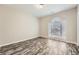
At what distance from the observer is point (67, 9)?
1760 millimetres

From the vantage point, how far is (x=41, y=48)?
183 cm

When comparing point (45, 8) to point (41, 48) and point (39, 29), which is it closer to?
point (39, 29)

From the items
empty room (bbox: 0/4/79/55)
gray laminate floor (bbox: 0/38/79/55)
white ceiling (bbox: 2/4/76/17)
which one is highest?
white ceiling (bbox: 2/4/76/17)

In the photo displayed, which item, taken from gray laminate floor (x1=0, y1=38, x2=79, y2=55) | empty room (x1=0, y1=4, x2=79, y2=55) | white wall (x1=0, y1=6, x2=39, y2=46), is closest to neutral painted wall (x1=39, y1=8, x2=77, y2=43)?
empty room (x1=0, y1=4, x2=79, y2=55)

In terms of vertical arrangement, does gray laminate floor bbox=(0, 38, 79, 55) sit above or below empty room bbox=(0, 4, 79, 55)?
below

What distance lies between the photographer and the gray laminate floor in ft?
5.79

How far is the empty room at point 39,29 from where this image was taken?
5.77 feet

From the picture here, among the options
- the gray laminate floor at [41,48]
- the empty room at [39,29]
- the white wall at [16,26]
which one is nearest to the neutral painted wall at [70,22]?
the empty room at [39,29]

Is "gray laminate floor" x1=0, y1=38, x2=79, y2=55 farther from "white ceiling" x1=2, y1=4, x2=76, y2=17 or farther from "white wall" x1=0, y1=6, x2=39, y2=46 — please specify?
"white ceiling" x1=2, y1=4, x2=76, y2=17
